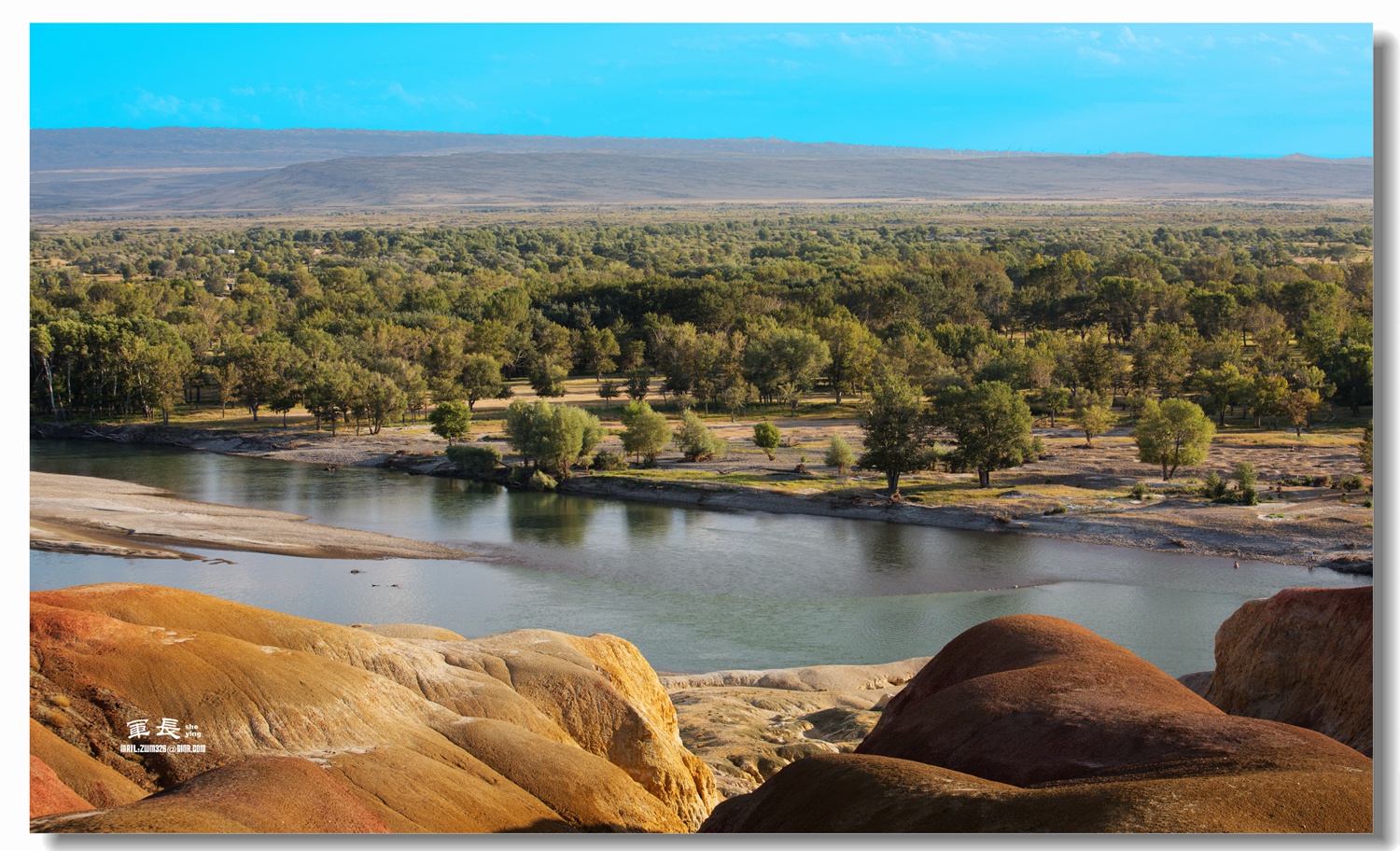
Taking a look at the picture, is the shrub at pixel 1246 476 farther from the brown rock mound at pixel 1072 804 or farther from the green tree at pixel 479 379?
the green tree at pixel 479 379

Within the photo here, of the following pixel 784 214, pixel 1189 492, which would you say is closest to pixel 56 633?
pixel 1189 492

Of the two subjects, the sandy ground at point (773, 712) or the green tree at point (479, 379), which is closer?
the sandy ground at point (773, 712)

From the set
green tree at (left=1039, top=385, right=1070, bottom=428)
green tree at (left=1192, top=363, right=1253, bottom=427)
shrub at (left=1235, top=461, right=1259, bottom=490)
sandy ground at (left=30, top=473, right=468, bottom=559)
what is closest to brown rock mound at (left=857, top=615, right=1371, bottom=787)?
sandy ground at (left=30, top=473, right=468, bottom=559)

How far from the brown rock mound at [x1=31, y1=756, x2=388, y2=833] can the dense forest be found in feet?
117

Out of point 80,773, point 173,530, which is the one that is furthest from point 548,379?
point 80,773

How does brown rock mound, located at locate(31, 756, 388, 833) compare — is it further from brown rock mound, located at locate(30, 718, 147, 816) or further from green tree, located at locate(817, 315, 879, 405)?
green tree, located at locate(817, 315, 879, 405)

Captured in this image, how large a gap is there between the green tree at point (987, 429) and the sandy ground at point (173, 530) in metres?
18.0

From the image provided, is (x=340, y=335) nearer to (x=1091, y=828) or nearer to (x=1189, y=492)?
(x=1189, y=492)

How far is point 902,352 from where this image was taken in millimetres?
59906

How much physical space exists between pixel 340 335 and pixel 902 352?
97.6ft

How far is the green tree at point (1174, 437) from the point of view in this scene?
39.8 m

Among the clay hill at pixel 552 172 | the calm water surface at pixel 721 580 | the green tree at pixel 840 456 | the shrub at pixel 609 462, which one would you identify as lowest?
the calm water surface at pixel 721 580

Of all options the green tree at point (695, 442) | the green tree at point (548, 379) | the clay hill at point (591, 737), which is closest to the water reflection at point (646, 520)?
the green tree at point (695, 442)

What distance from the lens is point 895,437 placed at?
4025 centimetres
